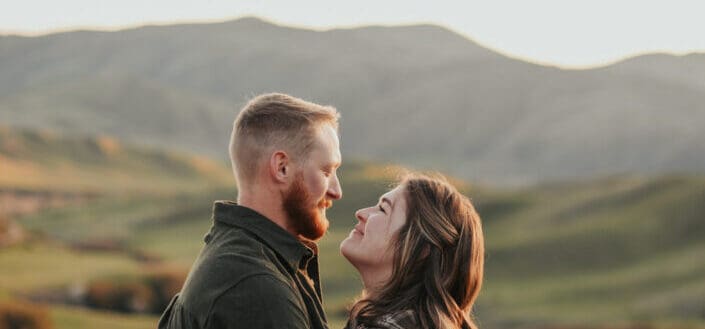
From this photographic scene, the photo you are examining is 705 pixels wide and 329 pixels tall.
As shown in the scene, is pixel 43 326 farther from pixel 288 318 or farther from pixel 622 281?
pixel 622 281

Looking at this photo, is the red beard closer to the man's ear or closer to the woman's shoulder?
the man's ear

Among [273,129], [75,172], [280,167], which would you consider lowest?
[75,172]

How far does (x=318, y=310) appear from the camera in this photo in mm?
5566

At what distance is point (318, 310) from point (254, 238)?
1.52ft

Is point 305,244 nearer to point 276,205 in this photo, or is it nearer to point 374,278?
point 276,205

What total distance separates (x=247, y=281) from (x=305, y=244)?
734mm

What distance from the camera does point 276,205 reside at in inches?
225

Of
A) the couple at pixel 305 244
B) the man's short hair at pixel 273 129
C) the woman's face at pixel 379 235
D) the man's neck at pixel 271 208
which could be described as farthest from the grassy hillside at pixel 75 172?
the man's neck at pixel 271 208

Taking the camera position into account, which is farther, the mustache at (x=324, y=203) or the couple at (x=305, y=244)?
the mustache at (x=324, y=203)

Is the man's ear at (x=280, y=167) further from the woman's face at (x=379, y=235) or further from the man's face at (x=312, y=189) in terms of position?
the woman's face at (x=379, y=235)

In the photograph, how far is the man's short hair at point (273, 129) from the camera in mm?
5715

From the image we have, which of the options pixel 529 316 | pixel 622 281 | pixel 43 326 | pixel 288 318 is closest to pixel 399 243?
pixel 288 318

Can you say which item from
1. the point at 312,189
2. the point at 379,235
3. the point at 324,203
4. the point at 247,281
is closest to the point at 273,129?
the point at 312,189

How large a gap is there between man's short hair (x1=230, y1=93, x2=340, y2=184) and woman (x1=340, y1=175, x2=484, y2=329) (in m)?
0.77
